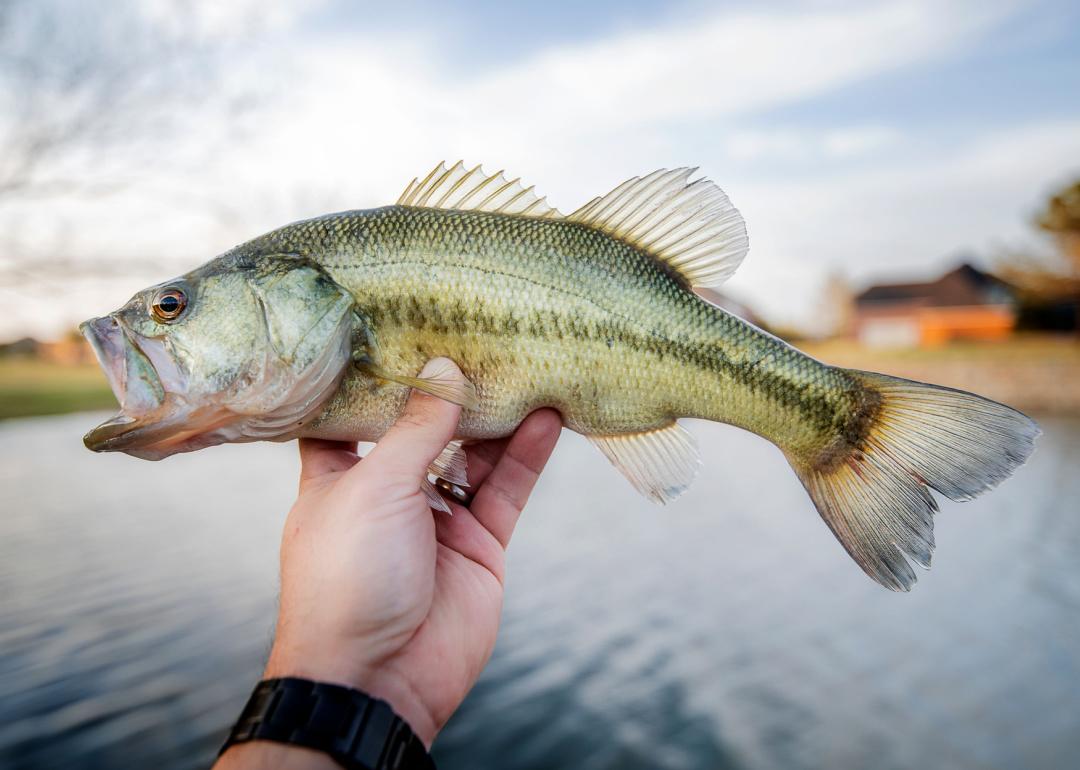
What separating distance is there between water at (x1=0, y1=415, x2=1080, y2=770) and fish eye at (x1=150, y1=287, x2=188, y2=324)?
6.82 m

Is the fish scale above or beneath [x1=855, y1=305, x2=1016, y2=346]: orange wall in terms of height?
above

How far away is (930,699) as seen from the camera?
9477 mm

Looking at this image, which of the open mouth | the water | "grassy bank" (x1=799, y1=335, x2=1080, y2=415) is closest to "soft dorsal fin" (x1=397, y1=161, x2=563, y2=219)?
the open mouth

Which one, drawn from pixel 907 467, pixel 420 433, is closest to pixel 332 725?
pixel 420 433

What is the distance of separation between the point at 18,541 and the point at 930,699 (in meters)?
14.1

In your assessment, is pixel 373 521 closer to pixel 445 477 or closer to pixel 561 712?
pixel 445 477

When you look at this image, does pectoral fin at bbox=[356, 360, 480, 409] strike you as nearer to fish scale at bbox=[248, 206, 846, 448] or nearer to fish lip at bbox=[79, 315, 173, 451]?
fish scale at bbox=[248, 206, 846, 448]

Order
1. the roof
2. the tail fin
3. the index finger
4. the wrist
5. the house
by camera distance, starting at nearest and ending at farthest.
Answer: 1. the wrist
2. the tail fin
3. the index finger
4. the house
5. the roof

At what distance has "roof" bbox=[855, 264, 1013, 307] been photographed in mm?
53862

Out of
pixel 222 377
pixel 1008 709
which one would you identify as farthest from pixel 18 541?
pixel 1008 709

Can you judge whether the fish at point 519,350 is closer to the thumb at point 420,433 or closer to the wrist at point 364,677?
the thumb at point 420,433

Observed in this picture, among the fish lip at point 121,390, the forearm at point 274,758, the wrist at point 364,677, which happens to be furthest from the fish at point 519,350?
the forearm at point 274,758

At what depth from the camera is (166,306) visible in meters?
2.28

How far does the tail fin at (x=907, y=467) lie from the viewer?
6.72 ft
